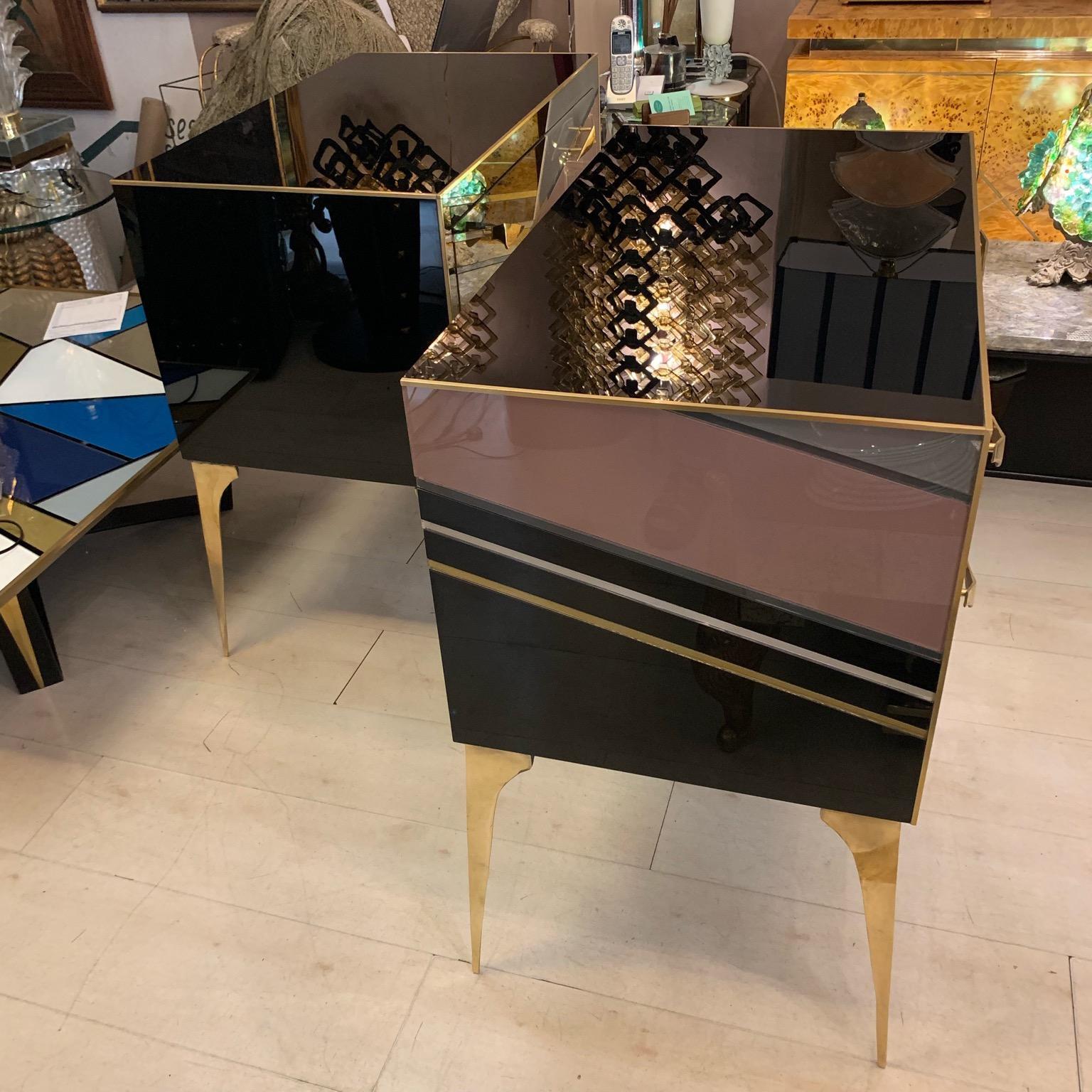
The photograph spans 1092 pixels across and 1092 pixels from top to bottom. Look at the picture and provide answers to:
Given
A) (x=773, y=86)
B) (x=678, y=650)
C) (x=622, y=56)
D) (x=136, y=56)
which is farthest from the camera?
(x=136, y=56)

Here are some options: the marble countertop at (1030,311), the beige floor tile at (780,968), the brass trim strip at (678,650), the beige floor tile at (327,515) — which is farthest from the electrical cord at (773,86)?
the brass trim strip at (678,650)

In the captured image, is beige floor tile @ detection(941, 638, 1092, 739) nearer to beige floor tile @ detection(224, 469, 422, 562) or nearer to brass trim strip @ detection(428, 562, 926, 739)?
brass trim strip @ detection(428, 562, 926, 739)

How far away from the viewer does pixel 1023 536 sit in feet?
6.66

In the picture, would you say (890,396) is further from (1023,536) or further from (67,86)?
(67,86)

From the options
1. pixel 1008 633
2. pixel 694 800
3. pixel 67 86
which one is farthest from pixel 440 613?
pixel 67 86

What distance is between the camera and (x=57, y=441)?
1.86 m

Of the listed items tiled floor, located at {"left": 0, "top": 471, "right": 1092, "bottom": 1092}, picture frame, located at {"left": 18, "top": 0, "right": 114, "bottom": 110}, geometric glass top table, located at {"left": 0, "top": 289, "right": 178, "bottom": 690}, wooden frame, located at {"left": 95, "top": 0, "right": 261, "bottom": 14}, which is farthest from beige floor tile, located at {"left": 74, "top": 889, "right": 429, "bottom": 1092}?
picture frame, located at {"left": 18, "top": 0, "right": 114, "bottom": 110}

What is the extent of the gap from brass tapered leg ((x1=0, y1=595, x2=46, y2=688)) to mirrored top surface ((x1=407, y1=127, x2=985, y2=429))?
1099mm

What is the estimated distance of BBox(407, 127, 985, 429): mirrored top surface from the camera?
886 millimetres

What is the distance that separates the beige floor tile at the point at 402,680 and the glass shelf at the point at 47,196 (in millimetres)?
1367

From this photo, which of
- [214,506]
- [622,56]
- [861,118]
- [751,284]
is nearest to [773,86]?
[861,118]

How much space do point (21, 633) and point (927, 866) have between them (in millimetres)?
1481

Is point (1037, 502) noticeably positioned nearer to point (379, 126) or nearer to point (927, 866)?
point (927, 866)

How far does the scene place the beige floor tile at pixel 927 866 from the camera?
1.35m
